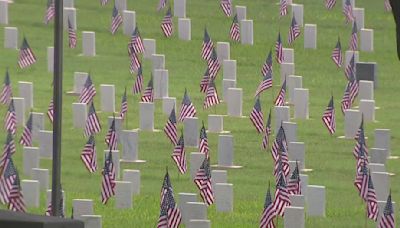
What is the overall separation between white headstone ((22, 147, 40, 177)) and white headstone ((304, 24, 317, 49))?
8372mm

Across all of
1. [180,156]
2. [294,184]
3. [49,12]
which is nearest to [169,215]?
[294,184]

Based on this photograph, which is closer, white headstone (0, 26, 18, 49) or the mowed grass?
the mowed grass

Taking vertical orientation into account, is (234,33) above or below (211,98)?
above

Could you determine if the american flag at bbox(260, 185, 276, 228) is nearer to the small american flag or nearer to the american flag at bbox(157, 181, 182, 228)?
the american flag at bbox(157, 181, 182, 228)

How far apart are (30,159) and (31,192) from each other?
1394 mm

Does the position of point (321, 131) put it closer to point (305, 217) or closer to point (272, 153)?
point (272, 153)

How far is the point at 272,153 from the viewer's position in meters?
19.7

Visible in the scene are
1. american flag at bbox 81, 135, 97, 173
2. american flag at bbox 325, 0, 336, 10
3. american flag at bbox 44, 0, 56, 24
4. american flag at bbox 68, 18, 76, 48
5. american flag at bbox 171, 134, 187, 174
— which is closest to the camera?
american flag at bbox 171, 134, 187, 174

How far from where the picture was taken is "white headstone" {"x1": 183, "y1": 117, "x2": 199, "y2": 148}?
21031mm

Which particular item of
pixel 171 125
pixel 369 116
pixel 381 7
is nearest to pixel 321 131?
pixel 369 116

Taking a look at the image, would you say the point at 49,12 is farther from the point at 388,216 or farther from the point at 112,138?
the point at 388,216

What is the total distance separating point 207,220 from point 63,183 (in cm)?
313

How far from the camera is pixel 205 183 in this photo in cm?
1819

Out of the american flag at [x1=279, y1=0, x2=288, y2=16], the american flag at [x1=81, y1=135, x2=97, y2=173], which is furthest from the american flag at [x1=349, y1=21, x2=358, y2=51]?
the american flag at [x1=81, y1=135, x2=97, y2=173]
